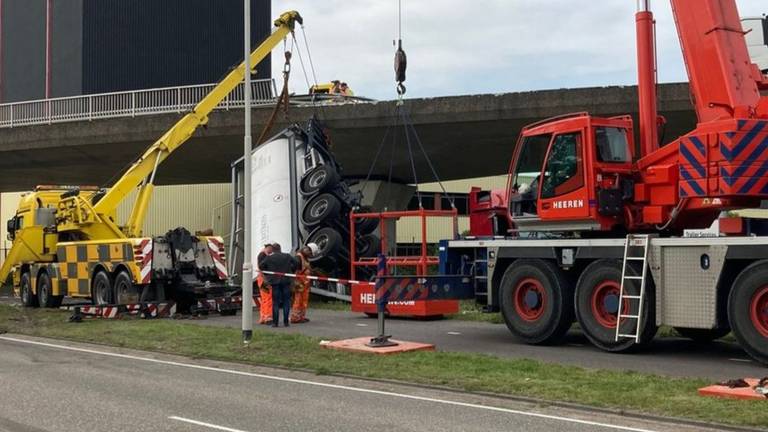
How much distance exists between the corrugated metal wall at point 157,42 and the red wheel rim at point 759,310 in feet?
137

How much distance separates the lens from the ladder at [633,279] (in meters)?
12.3

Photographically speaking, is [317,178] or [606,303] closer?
[606,303]

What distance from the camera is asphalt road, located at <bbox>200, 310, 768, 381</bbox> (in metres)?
11.5

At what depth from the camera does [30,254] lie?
80.7 ft

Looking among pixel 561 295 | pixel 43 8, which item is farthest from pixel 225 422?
pixel 43 8

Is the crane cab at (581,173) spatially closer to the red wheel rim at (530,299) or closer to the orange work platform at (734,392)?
the red wheel rim at (530,299)

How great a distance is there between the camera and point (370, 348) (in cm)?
1298

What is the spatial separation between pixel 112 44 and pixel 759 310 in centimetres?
4260

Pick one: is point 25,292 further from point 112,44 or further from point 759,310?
point 112,44

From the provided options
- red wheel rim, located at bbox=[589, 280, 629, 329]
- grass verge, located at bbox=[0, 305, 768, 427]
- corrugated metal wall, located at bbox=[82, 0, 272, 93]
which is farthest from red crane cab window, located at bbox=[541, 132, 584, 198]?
corrugated metal wall, located at bbox=[82, 0, 272, 93]

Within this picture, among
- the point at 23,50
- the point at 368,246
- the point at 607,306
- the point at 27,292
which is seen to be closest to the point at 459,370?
the point at 607,306

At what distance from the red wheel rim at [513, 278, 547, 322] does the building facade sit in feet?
119

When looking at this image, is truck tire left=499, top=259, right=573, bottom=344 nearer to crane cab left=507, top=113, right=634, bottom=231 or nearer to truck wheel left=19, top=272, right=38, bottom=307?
crane cab left=507, top=113, right=634, bottom=231

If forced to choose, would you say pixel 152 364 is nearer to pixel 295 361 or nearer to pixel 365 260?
pixel 295 361
